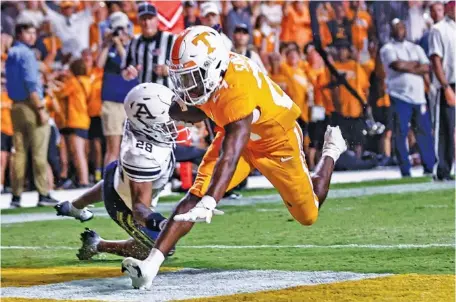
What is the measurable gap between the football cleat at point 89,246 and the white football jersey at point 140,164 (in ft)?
1.29

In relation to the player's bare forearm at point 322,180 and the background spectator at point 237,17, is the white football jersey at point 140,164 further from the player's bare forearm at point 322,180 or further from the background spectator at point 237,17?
the background spectator at point 237,17

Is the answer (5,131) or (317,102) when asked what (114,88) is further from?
(317,102)

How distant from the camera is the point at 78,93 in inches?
550

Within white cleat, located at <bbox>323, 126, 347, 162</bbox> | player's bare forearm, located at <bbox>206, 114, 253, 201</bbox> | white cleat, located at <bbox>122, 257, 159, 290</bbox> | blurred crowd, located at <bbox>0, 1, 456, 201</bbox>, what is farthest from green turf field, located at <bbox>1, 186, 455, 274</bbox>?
blurred crowd, located at <bbox>0, 1, 456, 201</bbox>

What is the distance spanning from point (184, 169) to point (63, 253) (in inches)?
174

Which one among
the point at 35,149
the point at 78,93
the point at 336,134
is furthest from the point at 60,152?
the point at 336,134

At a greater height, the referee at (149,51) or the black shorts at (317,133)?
the referee at (149,51)

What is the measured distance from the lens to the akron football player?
730cm

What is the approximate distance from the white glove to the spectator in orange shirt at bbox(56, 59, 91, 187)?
8.50 meters

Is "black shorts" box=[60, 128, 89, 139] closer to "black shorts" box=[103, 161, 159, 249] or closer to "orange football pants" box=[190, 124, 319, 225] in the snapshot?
"black shorts" box=[103, 161, 159, 249]

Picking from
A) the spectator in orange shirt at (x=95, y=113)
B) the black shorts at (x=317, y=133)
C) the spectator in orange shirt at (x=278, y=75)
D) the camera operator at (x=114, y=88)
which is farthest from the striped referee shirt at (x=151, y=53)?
the black shorts at (x=317, y=133)

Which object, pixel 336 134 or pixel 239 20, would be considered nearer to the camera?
pixel 336 134

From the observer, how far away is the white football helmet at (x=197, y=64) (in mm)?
5895

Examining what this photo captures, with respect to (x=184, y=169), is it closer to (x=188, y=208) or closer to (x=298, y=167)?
(x=298, y=167)
